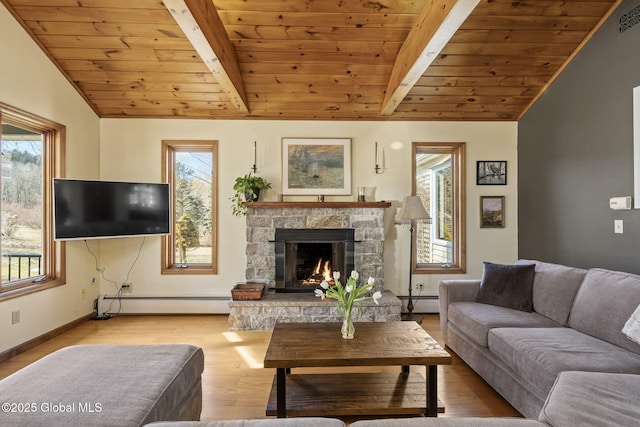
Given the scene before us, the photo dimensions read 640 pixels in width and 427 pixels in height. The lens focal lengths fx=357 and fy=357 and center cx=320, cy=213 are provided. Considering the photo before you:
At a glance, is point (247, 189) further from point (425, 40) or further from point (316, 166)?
point (425, 40)

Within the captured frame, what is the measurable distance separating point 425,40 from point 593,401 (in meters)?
2.52

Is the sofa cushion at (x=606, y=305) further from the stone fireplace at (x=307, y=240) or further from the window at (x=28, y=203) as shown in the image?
the window at (x=28, y=203)

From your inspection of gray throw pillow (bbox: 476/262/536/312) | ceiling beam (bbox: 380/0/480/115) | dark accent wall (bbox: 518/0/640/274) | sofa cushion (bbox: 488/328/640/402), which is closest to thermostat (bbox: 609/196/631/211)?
dark accent wall (bbox: 518/0/640/274)

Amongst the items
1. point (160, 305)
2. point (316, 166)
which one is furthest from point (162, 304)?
point (316, 166)

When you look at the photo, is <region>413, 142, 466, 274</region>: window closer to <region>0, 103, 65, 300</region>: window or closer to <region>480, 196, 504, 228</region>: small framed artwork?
<region>480, 196, 504, 228</region>: small framed artwork

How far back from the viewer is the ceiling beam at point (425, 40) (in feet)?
7.72

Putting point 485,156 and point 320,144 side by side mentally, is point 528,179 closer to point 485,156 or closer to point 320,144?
point 485,156

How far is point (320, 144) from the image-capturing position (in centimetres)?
452

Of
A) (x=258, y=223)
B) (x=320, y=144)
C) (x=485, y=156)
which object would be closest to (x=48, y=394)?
(x=258, y=223)

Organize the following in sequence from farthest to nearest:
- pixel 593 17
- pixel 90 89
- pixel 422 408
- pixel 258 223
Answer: pixel 258 223
pixel 90 89
pixel 593 17
pixel 422 408

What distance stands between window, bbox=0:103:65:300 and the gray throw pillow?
4219 millimetres

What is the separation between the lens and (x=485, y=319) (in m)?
2.71

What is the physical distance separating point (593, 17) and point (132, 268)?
221 inches

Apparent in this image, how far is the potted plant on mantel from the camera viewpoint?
168 inches
